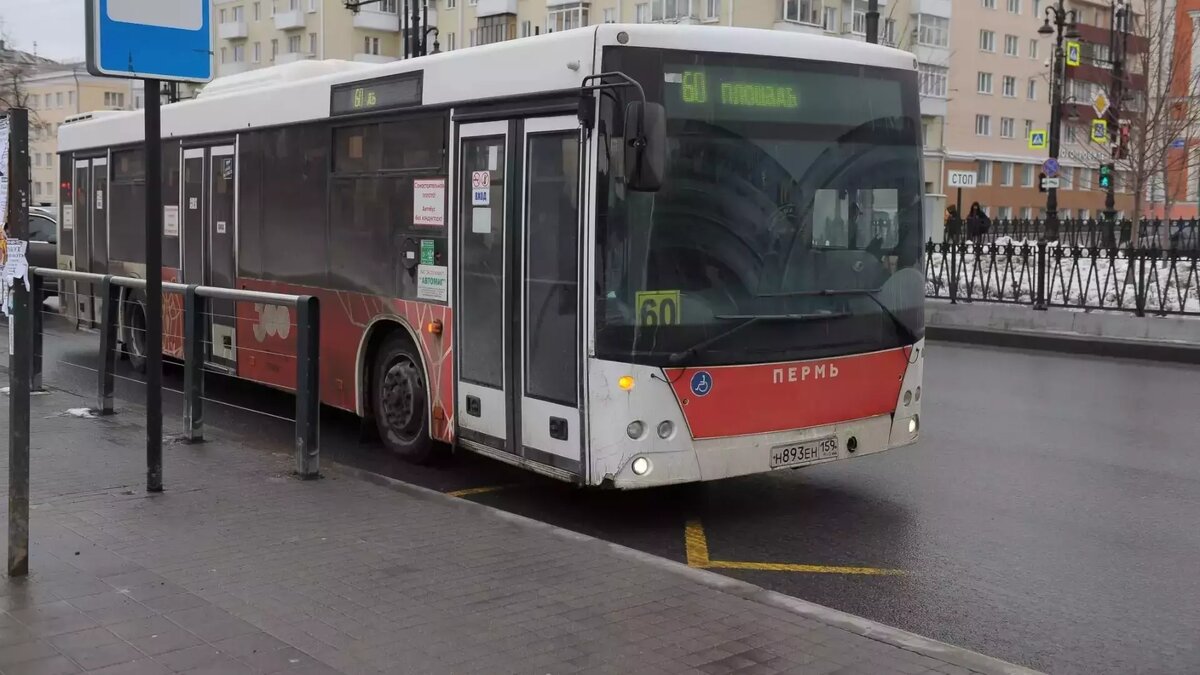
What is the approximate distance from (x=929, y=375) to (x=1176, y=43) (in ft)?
62.6

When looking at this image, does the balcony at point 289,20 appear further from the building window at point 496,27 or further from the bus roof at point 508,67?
the bus roof at point 508,67

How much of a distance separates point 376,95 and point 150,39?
2436 mm

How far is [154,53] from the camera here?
7.03 meters

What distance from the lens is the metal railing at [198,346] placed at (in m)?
8.00

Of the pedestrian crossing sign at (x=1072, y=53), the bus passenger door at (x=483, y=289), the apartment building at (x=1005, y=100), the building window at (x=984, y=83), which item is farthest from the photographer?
the building window at (x=984, y=83)

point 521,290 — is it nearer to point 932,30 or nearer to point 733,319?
point 733,319

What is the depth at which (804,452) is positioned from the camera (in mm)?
7570

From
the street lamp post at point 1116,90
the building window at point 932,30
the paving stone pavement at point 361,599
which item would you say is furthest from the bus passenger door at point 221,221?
the building window at point 932,30

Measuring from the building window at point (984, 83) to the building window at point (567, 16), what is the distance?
87.0 ft

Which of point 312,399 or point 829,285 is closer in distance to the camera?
→ point 829,285

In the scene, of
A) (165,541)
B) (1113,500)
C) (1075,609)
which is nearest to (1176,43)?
(1113,500)

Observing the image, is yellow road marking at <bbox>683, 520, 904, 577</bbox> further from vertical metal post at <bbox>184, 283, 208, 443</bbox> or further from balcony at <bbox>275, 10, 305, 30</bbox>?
balcony at <bbox>275, 10, 305, 30</bbox>

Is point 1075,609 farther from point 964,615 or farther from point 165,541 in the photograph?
point 165,541

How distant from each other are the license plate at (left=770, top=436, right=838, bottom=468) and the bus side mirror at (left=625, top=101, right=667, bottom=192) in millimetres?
1905
